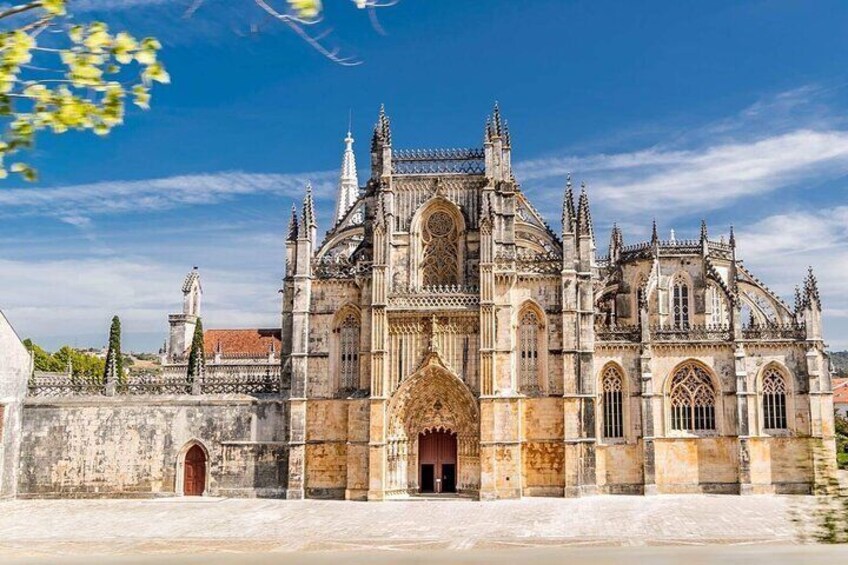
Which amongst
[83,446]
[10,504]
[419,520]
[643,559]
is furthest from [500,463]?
[643,559]

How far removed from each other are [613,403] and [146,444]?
24181 mm

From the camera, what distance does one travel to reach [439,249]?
146 ft

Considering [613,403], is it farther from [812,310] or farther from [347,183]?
[347,183]

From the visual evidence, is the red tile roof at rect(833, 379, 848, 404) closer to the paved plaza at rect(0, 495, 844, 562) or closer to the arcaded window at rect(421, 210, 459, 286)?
the paved plaza at rect(0, 495, 844, 562)

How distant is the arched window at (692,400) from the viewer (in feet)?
141

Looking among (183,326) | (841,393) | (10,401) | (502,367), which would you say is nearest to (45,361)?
(183,326)

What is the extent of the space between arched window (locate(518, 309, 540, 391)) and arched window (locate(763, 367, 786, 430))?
12.3m

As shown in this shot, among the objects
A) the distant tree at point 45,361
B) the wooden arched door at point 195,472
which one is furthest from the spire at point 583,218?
the distant tree at point 45,361

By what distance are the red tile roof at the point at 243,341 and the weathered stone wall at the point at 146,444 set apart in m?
27.5

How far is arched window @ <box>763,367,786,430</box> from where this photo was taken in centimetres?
4269

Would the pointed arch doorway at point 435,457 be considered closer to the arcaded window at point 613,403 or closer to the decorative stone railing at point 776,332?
the arcaded window at point 613,403

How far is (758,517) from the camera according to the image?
3222 centimetres

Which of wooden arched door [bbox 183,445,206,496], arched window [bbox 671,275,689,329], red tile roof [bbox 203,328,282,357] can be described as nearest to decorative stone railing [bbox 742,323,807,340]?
arched window [bbox 671,275,689,329]

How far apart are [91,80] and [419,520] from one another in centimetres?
2927
